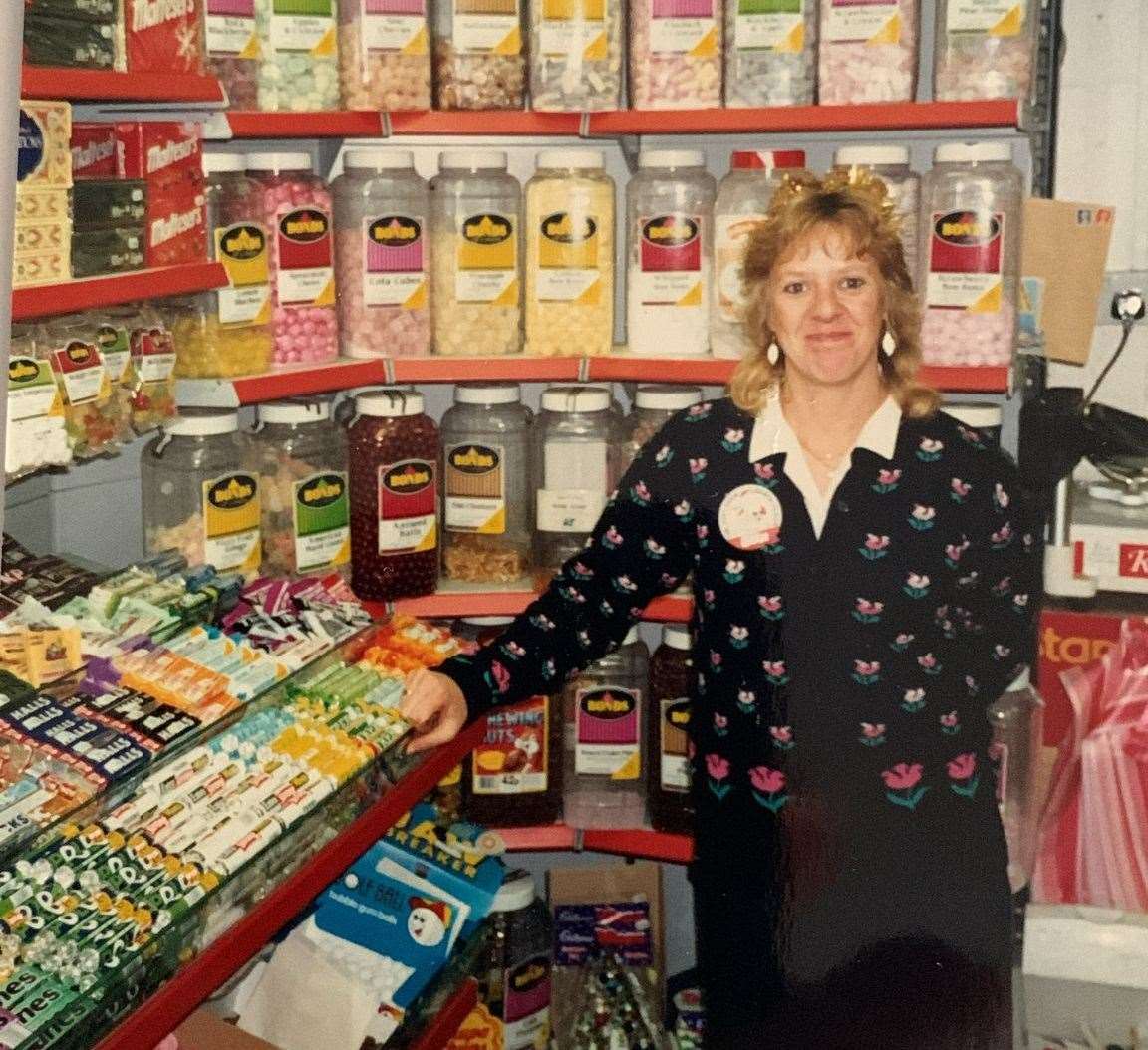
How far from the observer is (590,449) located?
2.32m

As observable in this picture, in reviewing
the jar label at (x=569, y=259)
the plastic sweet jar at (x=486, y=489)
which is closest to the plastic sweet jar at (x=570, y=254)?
the jar label at (x=569, y=259)

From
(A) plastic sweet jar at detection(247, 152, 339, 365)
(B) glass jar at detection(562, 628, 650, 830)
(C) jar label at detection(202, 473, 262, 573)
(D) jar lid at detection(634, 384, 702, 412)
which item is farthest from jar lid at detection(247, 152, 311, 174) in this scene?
(B) glass jar at detection(562, 628, 650, 830)

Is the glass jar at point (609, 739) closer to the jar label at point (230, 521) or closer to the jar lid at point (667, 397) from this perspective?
the jar lid at point (667, 397)

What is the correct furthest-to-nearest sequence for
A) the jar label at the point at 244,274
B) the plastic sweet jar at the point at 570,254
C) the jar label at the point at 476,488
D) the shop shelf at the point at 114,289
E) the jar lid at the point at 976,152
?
1. the jar label at the point at 476,488
2. the plastic sweet jar at the point at 570,254
3. the jar label at the point at 244,274
4. the jar lid at the point at 976,152
5. the shop shelf at the point at 114,289

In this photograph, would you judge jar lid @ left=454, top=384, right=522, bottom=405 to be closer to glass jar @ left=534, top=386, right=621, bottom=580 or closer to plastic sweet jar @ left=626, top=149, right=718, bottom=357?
glass jar @ left=534, top=386, right=621, bottom=580

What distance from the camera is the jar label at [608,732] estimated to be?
2469 millimetres

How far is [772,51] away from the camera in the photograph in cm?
213

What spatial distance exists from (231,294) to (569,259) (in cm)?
51

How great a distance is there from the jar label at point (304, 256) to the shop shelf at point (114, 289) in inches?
9.1

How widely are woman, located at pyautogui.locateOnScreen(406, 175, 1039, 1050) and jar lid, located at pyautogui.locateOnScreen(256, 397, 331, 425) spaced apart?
0.51 meters

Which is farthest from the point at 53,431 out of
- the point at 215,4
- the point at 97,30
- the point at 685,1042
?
the point at 685,1042

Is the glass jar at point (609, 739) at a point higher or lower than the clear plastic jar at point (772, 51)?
lower

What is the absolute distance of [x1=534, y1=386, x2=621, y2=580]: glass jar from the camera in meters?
2.30

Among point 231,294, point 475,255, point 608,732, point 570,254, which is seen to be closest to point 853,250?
point 570,254
